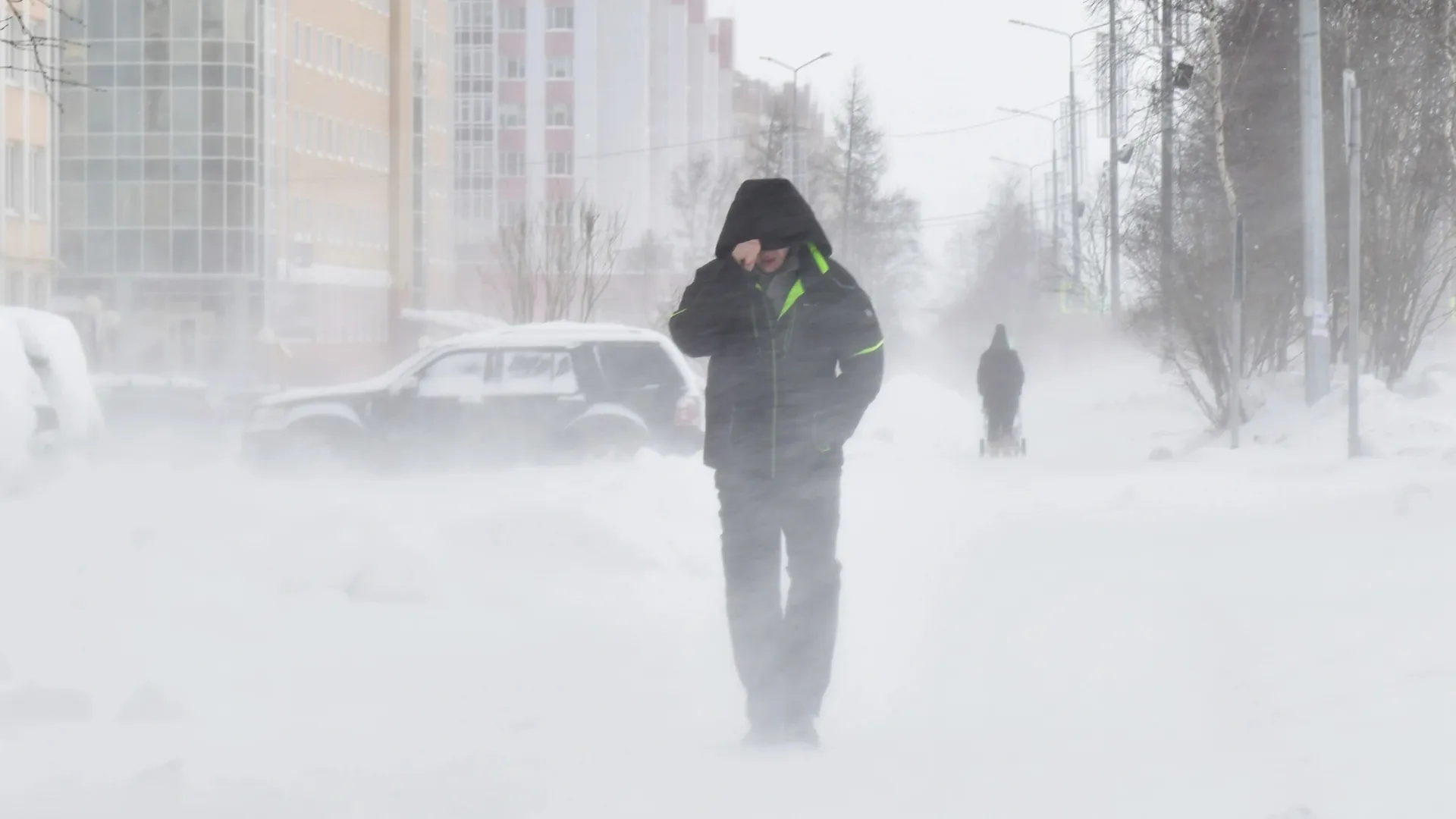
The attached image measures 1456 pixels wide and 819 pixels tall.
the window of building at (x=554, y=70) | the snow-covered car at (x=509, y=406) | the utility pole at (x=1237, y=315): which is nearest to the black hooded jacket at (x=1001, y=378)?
the utility pole at (x=1237, y=315)

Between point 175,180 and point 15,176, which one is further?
point 175,180

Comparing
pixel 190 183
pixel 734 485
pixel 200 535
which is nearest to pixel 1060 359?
pixel 190 183

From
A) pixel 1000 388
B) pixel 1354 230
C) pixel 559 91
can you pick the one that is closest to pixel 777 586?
pixel 1354 230

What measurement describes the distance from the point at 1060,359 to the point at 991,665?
7195 cm

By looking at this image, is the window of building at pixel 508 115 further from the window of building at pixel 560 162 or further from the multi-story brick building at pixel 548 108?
the window of building at pixel 560 162

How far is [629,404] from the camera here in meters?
20.9

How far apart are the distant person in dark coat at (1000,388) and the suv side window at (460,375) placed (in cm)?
706

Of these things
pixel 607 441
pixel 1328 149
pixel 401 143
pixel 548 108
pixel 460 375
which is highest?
pixel 548 108

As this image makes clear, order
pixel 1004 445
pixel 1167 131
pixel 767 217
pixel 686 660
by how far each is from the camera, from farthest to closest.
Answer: pixel 1167 131, pixel 1004 445, pixel 686 660, pixel 767 217

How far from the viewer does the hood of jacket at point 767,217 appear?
6691 mm

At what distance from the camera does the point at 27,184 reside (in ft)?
193

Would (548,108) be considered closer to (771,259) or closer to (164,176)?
(164,176)

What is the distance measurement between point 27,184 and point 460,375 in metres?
40.6

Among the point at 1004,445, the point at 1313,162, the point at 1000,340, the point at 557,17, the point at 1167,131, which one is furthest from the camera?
the point at 557,17
